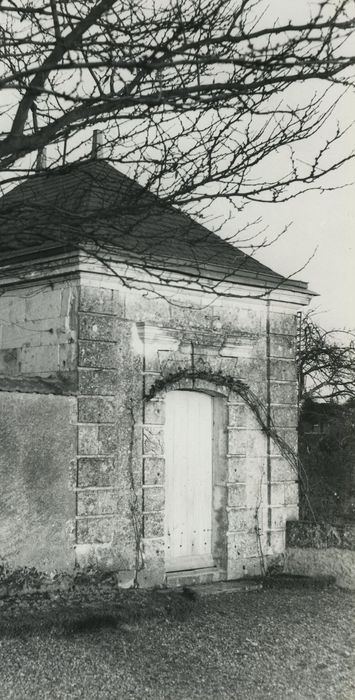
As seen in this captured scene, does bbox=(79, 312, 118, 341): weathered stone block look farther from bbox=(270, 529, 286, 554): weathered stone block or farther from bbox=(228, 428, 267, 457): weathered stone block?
bbox=(270, 529, 286, 554): weathered stone block

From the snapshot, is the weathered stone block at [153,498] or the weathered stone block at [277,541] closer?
the weathered stone block at [153,498]

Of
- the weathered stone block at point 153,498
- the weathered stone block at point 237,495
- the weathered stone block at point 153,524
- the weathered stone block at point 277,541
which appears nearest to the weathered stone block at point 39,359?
the weathered stone block at point 153,498

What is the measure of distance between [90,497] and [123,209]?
4.25 metres

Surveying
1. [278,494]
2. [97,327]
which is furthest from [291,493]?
[97,327]

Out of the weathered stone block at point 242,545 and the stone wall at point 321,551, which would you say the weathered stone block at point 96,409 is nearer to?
the weathered stone block at point 242,545

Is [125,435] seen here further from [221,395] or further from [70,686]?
[70,686]

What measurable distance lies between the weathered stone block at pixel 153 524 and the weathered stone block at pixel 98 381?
1500 millimetres

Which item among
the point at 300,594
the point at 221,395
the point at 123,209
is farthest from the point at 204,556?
the point at 123,209

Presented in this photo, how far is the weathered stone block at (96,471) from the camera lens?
830 cm

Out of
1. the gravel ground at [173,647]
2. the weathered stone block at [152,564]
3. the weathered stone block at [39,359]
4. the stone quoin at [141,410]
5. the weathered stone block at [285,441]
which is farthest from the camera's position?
the weathered stone block at [285,441]

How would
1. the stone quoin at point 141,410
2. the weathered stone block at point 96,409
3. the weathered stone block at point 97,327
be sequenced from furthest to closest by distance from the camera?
the weathered stone block at point 97,327 → the weathered stone block at point 96,409 → the stone quoin at point 141,410

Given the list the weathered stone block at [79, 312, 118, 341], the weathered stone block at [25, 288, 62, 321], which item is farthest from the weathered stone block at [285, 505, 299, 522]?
the weathered stone block at [25, 288, 62, 321]

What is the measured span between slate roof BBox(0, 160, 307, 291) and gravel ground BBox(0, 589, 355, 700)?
3155mm

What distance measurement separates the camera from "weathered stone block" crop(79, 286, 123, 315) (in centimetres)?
851
